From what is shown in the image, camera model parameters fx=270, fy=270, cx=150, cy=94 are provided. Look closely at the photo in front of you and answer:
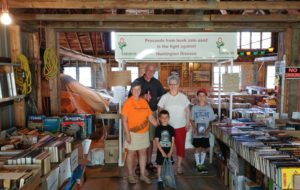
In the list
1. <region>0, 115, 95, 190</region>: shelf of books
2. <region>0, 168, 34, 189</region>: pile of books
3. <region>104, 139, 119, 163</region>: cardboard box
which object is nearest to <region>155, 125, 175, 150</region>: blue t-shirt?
<region>0, 115, 95, 190</region>: shelf of books

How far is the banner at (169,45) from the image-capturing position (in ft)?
15.0

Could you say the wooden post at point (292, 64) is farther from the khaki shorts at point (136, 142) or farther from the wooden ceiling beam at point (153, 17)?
the khaki shorts at point (136, 142)

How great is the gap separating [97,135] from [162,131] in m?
3.79

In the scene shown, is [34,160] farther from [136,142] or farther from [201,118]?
[201,118]

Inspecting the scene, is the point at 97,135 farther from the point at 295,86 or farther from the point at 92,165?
the point at 295,86

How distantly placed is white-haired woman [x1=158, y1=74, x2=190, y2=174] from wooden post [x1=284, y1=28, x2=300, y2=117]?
2.50m

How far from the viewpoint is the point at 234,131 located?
3.96 meters

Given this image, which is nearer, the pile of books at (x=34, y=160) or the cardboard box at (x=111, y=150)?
the pile of books at (x=34, y=160)

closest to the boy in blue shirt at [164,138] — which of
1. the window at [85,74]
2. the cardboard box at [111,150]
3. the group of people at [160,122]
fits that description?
the group of people at [160,122]

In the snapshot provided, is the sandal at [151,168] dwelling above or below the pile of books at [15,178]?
below

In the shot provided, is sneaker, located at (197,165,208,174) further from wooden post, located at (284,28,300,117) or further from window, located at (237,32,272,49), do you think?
window, located at (237,32,272,49)

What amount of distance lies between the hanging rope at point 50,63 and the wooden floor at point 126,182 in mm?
1850

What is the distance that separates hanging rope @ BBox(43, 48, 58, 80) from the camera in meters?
4.86

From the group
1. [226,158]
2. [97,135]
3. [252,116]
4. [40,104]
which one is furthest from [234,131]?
[97,135]
